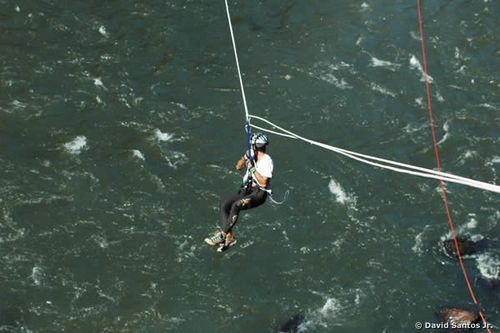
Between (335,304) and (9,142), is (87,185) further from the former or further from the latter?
(335,304)

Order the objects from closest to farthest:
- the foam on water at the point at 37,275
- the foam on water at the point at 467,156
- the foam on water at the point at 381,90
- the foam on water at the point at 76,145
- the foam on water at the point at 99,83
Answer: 1. the foam on water at the point at 37,275
2. the foam on water at the point at 76,145
3. the foam on water at the point at 467,156
4. the foam on water at the point at 99,83
5. the foam on water at the point at 381,90

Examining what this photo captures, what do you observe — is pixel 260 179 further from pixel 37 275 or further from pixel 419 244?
pixel 419 244

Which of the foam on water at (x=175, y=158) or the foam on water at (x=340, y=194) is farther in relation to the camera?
the foam on water at (x=175, y=158)

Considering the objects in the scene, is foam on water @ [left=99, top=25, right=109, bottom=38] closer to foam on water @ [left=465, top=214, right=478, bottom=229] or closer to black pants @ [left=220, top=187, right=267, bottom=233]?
black pants @ [left=220, top=187, right=267, bottom=233]

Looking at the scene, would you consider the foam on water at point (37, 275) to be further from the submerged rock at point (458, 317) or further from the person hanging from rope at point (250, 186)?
the submerged rock at point (458, 317)

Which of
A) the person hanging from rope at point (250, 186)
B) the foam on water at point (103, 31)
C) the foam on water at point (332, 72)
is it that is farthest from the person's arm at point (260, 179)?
the foam on water at point (103, 31)

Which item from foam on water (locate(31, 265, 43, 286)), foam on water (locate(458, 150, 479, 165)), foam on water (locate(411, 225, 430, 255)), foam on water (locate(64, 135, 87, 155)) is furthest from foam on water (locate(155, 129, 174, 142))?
foam on water (locate(458, 150, 479, 165))
